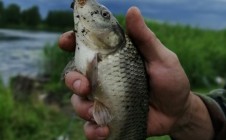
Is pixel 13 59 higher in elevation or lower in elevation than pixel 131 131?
lower

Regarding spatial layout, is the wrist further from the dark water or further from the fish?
the dark water

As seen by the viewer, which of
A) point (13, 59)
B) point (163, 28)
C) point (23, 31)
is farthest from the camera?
point (23, 31)

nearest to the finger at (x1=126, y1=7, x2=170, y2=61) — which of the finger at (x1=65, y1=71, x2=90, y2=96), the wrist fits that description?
the finger at (x1=65, y1=71, x2=90, y2=96)

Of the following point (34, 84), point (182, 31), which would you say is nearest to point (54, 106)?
point (34, 84)

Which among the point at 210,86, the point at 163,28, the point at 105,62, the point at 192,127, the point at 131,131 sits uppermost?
the point at 105,62

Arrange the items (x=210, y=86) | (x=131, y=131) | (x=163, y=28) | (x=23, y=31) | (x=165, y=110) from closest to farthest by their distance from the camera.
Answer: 1. (x=131, y=131)
2. (x=165, y=110)
3. (x=210, y=86)
4. (x=163, y=28)
5. (x=23, y=31)

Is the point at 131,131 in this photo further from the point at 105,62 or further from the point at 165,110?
the point at 165,110

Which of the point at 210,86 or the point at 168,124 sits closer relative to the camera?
the point at 168,124
